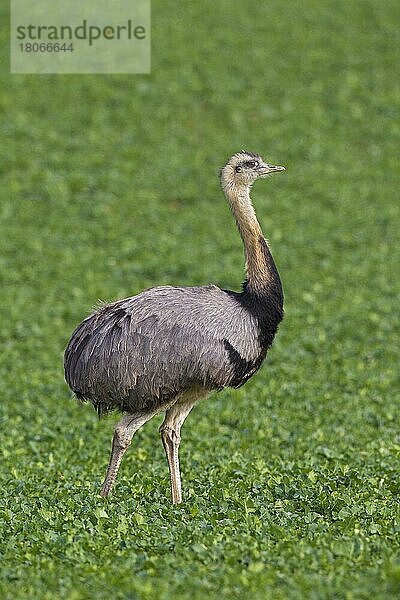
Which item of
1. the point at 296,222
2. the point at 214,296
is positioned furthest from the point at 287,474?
the point at 296,222

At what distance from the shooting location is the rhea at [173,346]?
329 inches

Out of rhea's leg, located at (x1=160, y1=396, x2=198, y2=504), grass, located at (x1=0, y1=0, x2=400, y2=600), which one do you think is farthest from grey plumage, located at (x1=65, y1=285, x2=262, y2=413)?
grass, located at (x1=0, y1=0, x2=400, y2=600)

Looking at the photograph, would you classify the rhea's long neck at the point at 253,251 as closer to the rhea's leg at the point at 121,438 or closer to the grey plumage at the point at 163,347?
the grey plumage at the point at 163,347

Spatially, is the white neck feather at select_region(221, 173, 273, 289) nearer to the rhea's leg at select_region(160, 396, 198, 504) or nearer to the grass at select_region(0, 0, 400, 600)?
the rhea's leg at select_region(160, 396, 198, 504)

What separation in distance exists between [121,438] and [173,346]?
0.94 m

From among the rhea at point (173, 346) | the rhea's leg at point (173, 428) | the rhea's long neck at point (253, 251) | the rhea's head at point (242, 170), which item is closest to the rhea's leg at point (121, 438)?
the rhea at point (173, 346)

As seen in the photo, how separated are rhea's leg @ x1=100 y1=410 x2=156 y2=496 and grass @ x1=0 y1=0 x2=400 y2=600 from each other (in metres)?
0.19

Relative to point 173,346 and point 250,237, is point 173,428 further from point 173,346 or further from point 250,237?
point 250,237

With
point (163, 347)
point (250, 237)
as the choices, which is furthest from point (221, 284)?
point (163, 347)

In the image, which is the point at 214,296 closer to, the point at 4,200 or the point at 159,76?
the point at 4,200

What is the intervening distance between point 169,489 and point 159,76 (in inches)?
619

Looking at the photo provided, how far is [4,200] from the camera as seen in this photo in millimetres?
19500

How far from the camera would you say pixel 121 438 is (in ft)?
28.7

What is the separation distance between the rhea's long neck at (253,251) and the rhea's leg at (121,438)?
4.36ft
